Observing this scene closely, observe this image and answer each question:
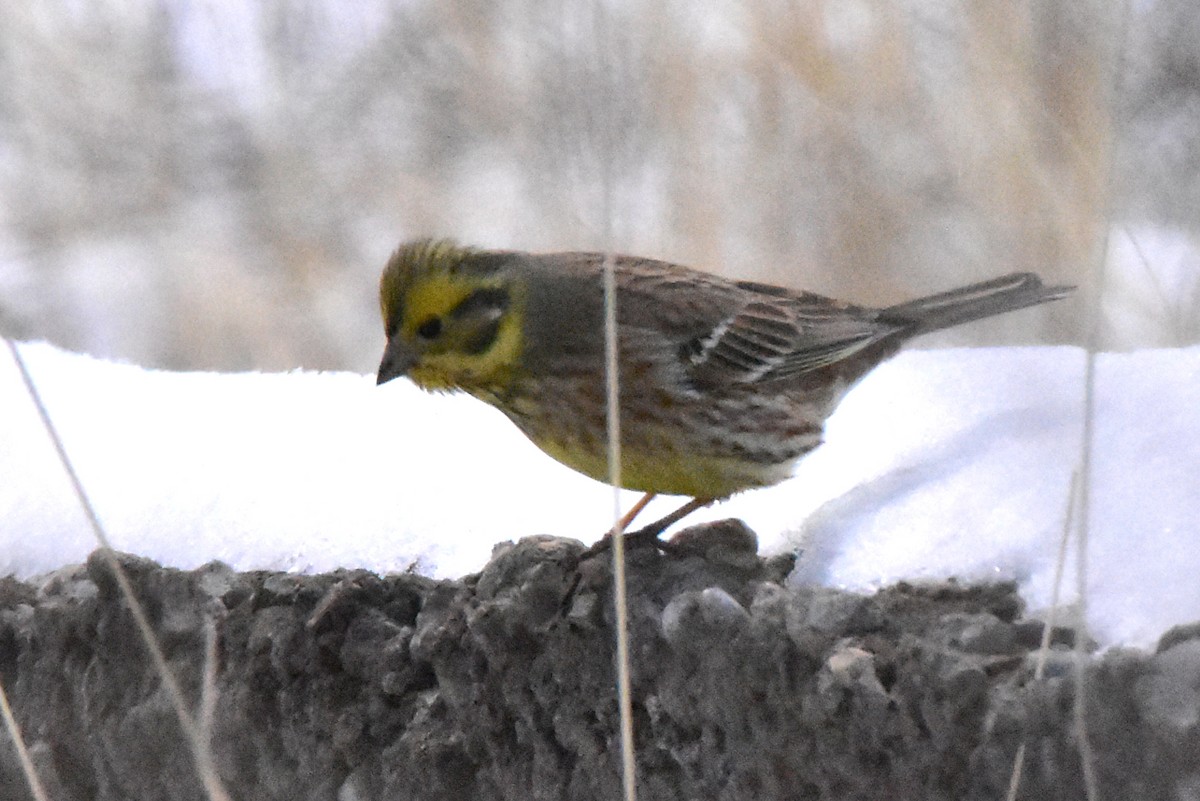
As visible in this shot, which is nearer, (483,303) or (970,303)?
(483,303)

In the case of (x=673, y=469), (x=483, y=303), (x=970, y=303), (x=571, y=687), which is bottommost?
(x=571, y=687)

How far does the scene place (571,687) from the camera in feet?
7.66

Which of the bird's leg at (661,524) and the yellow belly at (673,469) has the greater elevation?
the yellow belly at (673,469)

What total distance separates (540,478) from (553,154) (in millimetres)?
2288

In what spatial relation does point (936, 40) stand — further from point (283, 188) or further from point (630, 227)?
point (283, 188)

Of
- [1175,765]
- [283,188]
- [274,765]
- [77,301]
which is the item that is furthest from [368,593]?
[77,301]

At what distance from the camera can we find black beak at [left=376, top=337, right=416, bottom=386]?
2.94 m

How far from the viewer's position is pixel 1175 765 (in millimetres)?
1807

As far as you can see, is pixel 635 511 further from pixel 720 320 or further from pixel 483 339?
pixel 720 320

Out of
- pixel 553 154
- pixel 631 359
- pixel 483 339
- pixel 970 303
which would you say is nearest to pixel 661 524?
pixel 631 359

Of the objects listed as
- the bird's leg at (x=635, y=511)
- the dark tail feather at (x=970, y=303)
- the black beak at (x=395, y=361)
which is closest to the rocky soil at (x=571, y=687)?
the bird's leg at (x=635, y=511)

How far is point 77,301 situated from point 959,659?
17.1ft

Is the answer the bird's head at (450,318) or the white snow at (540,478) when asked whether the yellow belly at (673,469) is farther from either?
the bird's head at (450,318)

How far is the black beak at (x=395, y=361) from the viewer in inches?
116
